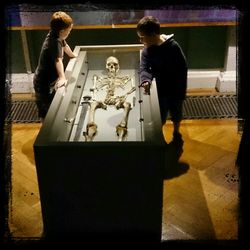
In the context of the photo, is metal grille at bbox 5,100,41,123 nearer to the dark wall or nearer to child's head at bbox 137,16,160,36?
the dark wall

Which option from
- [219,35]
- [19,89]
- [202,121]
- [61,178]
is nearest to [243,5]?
[61,178]

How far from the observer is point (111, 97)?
3314 mm

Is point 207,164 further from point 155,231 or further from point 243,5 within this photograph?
point 243,5

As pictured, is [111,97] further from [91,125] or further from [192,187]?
[192,187]

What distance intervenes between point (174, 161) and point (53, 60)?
139 cm

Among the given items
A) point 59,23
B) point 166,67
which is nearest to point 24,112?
point 59,23

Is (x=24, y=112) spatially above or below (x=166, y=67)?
below

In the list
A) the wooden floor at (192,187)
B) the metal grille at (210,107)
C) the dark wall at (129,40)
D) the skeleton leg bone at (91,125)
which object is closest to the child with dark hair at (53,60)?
the skeleton leg bone at (91,125)

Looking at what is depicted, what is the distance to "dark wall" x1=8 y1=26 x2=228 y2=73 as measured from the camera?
470 cm

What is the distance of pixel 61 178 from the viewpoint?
2.26 m

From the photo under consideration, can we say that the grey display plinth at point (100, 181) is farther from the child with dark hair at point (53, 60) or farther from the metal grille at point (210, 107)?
the metal grille at point (210, 107)

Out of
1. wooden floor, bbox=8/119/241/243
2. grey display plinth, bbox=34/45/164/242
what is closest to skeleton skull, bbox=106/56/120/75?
wooden floor, bbox=8/119/241/243

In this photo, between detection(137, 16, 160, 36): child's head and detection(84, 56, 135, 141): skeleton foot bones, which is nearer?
detection(84, 56, 135, 141): skeleton foot bones

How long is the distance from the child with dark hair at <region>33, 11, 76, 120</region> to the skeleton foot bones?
1.20 ft
